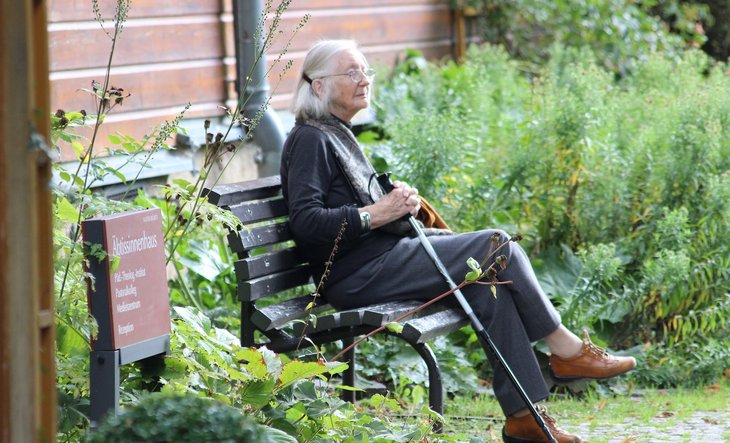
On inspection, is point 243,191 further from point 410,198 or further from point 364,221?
point 410,198

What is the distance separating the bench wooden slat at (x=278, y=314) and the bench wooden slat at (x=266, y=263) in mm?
133

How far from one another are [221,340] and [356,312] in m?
0.56

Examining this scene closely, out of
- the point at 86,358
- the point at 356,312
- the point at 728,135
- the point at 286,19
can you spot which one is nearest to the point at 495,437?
the point at 356,312

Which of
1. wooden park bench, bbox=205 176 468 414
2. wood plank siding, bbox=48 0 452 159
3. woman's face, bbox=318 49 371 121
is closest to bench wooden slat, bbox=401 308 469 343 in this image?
wooden park bench, bbox=205 176 468 414

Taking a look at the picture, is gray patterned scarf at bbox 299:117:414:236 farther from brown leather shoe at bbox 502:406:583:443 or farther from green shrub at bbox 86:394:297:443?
green shrub at bbox 86:394:297:443

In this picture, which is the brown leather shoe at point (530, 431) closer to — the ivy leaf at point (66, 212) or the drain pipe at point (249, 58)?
the ivy leaf at point (66, 212)

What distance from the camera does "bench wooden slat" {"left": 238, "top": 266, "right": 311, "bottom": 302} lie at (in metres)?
4.05

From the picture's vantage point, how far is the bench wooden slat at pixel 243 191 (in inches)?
161

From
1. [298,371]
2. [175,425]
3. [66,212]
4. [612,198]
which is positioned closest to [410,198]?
[298,371]

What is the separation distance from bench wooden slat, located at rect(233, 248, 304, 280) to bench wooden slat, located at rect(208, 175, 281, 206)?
24 cm

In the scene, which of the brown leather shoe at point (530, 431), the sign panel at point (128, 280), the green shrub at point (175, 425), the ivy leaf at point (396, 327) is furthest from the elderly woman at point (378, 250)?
the green shrub at point (175, 425)

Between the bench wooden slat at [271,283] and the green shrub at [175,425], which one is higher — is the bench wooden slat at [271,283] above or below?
below

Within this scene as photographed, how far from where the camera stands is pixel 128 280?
277 cm

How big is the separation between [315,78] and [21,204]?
8.52 ft
